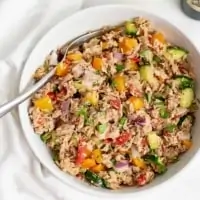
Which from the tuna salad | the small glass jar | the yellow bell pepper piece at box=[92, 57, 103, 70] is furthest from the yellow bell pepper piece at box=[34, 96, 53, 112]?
the small glass jar

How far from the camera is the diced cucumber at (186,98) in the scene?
3.59 ft

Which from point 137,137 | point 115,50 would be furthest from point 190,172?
point 115,50

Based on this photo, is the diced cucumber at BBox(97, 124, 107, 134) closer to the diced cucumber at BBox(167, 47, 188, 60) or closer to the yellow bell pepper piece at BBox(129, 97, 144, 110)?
the yellow bell pepper piece at BBox(129, 97, 144, 110)

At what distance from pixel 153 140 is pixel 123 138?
6 centimetres

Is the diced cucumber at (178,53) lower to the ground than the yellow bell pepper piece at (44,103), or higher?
lower

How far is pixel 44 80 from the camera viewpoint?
1093 mm

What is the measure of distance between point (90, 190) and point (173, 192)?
19 centimetres

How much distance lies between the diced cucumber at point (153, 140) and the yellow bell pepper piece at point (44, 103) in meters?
0.19

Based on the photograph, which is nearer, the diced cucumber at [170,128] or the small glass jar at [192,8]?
the diced cucumber at [170,128]

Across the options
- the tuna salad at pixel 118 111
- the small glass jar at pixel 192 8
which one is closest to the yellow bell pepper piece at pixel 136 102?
the tuna salad at pixel 118 111

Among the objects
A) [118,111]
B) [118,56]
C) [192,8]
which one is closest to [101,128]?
[118,111]

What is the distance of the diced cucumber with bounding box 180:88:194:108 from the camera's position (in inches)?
43.1

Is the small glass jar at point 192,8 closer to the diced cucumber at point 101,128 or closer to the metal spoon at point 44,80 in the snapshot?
the metal spoon at point 44,80

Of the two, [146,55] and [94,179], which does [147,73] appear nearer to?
[146,55]
